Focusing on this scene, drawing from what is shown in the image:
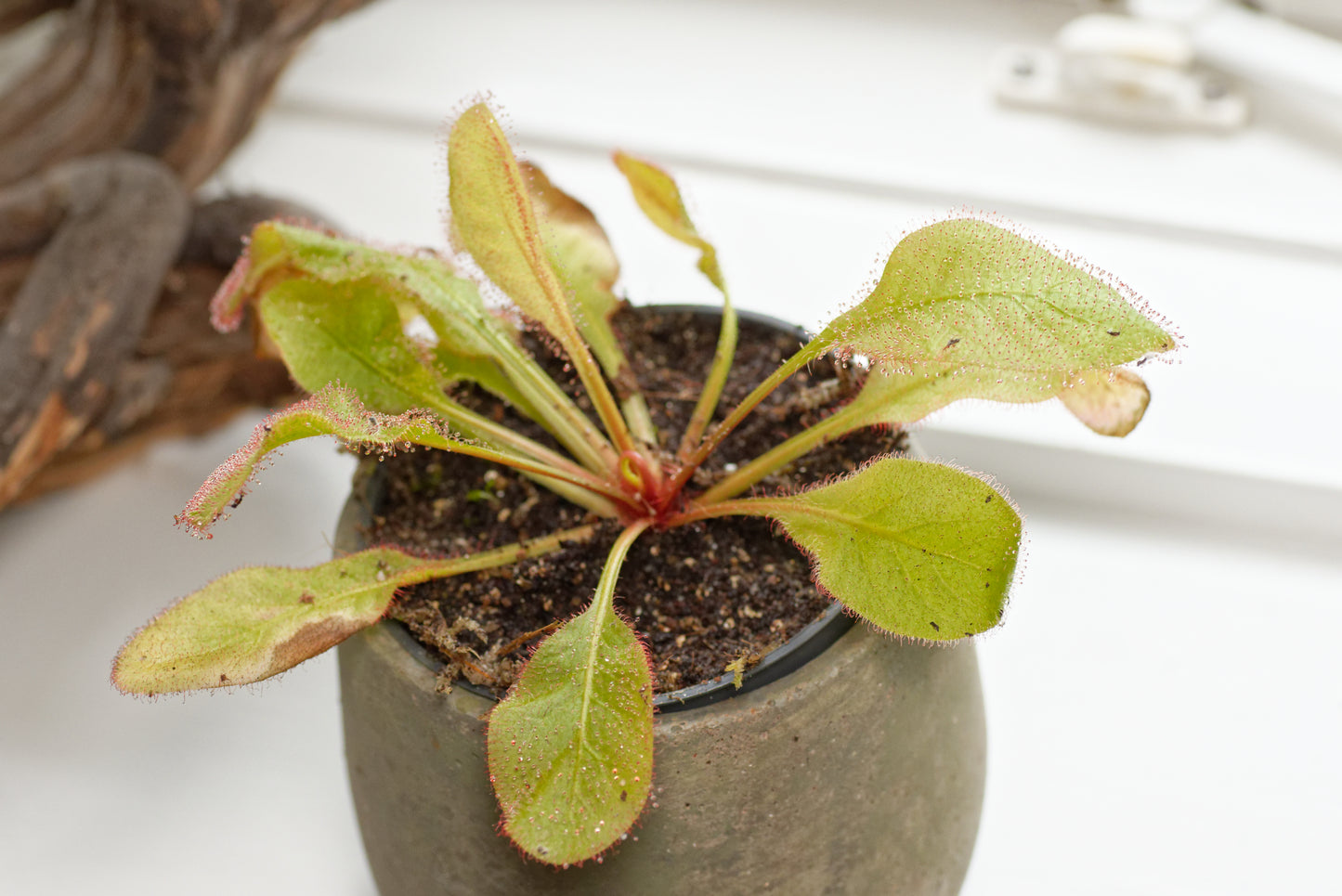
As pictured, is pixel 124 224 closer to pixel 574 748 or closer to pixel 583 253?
pixel 583 253

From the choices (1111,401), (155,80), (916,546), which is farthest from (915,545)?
(155,80)

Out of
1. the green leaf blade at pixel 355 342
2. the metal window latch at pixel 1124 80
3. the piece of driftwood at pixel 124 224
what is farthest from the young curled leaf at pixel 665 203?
the metal window latch at pixel 1124 80

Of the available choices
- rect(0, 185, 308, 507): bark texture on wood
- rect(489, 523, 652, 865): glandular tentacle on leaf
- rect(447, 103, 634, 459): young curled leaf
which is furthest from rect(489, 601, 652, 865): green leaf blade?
rect(0, 185, 308, 507): bark texture on wood

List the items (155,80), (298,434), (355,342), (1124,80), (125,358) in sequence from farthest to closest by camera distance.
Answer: (1124,80)
(155,80)
(125,358)
(355,342)
(298,434)

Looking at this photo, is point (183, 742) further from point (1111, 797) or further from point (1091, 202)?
point (1091, 202)

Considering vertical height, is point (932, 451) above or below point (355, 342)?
below

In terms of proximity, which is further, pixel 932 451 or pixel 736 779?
pixel 932 451

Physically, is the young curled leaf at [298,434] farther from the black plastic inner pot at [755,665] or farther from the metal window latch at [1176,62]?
the metal window latch at [1176,62]
